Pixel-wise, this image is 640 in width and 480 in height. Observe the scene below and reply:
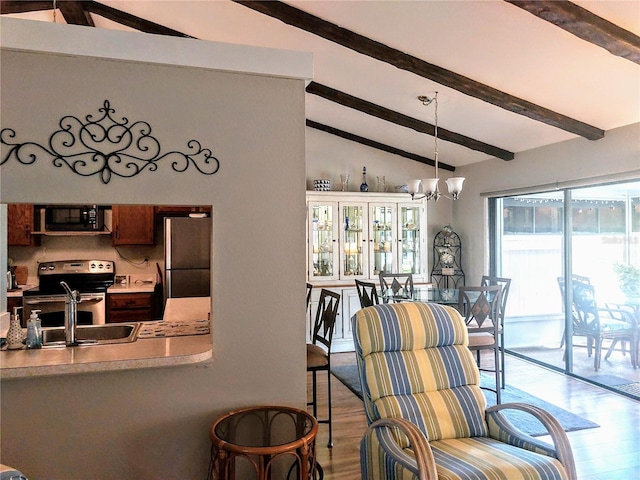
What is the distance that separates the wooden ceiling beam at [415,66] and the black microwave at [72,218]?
9.62 feet

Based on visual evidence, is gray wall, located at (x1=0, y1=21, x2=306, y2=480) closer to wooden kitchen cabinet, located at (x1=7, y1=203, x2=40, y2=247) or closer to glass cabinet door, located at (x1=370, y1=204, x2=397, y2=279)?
wooden kitchen cabinet, located at (x1=7, y1=203, x2=40, y2=247)

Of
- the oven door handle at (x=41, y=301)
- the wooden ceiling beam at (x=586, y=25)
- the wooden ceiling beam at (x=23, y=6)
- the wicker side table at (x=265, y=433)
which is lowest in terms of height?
the wicker side table at (x=265, y=433)

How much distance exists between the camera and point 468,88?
3.95 metres

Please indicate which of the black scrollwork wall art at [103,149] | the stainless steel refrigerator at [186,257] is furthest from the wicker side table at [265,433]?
the stainless steel refrigerator at [186,257]

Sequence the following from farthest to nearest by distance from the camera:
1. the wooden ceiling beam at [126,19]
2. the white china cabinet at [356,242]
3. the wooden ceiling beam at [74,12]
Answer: the white china cabinet at [356,242] < the wooden ceiling beam at [126,19] < the wooden ceiling beam at [74,12]

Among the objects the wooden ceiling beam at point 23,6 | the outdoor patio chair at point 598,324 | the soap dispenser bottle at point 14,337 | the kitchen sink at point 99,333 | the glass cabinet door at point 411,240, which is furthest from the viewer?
the glass cabinet door at point 411,240

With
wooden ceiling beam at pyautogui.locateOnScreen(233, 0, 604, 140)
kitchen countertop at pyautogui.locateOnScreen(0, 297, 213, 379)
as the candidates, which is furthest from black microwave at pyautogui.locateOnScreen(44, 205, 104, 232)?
kitchen countertop at pyautogui.locateOnScreen(0, 297, 213, 379)

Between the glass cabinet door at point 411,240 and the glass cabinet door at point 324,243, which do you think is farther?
the glass cabinet door at point 411,240

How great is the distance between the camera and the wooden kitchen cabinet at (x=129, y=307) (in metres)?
4.87

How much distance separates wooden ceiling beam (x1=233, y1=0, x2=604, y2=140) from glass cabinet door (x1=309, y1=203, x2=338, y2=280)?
239cm

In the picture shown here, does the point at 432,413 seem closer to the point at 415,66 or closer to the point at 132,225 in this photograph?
the point at 415,66

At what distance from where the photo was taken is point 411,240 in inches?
245

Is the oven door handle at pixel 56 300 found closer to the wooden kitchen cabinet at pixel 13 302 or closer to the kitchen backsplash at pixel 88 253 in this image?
the wooden kitchen cabinet at pixel 13 302

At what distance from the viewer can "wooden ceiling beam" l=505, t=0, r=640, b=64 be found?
2.63 meters
